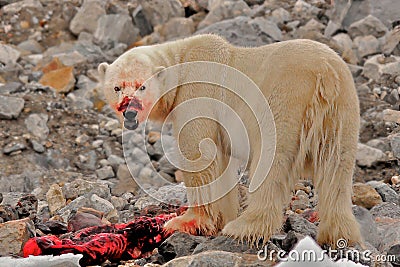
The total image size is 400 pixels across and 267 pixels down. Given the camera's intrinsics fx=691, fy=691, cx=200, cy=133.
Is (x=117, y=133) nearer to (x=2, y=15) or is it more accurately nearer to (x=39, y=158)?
(x=39, y=158)

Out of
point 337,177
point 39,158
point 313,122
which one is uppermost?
point 313,122

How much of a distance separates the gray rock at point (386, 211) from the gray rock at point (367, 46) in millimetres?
6460

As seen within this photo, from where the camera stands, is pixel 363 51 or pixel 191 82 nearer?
pixel 191 82

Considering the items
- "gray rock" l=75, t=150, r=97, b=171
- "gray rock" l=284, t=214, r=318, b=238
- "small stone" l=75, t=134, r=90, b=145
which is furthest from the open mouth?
"small stone" l=75, t=134, r=90, b=145

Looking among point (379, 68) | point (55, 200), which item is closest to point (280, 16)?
point (379, 68)

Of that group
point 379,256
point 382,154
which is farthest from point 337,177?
point 382,154

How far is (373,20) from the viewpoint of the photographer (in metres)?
12.7

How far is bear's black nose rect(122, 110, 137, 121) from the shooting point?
5008 millimetres

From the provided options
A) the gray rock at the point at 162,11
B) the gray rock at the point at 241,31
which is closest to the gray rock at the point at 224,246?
the gray rock at the point at 241,31

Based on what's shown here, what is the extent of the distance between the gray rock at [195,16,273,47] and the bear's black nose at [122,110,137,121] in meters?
7.18

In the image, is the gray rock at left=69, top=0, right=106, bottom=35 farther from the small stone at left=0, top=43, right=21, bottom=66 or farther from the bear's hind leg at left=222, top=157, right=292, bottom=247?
the bear's hind leg at left=222, top=157, right=292, bottom=247

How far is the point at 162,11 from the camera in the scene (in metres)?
14.1

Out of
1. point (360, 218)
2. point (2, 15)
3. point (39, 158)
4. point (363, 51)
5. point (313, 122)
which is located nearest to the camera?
point (313, 122)

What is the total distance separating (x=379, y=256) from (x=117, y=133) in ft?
21.5
